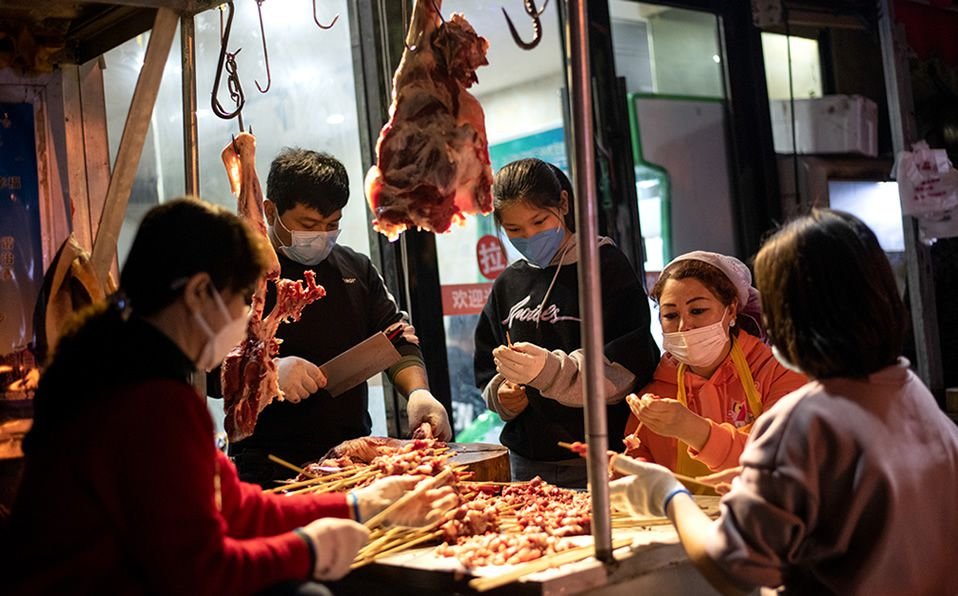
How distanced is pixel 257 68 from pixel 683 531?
4.25m

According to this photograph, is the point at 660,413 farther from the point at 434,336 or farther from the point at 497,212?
the point at 434,336

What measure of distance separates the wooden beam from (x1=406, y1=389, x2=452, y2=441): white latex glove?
52.9 inches

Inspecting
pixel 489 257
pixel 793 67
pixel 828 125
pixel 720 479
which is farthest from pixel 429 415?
pixel 793 67

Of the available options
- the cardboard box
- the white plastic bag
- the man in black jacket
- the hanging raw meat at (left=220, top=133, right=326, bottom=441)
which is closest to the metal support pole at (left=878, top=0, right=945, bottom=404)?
the white plastic bag

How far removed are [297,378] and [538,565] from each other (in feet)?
5.48

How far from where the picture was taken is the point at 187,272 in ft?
7.01

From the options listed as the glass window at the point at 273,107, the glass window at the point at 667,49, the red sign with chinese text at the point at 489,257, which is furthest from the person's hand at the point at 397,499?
the glass window at the point at 667,49

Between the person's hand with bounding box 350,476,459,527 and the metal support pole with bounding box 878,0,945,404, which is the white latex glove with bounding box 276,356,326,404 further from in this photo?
the metal support pole with bounding box 878,0,945,404

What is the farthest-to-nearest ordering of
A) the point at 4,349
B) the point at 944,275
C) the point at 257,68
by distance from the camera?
the point at 944,275 < the point at 257,68 < the point at 4,349

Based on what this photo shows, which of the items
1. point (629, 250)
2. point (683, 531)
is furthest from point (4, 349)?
→ point (629, 250)

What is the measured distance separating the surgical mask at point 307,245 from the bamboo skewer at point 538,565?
1995 millimetres

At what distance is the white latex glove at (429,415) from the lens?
13.1ft

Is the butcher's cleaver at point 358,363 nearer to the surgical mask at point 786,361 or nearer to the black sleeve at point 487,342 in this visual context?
the black sleeve at point 487,342

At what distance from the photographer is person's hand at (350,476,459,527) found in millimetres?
2676
